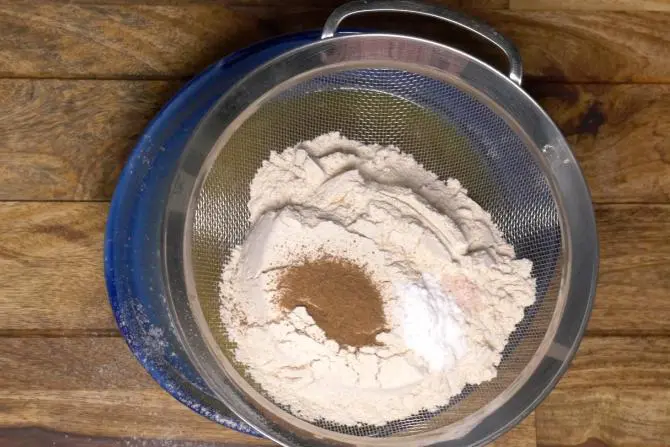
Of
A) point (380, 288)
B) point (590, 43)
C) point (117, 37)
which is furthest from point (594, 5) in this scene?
point (117, 37)

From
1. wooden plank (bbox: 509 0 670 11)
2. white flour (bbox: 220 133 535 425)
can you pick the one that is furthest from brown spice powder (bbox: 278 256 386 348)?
wooden plank (bbox: 509 0 670 11)

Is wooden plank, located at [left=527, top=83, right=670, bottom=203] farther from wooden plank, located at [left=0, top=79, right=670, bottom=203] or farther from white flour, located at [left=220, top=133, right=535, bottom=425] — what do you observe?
wooden plank, located at [left=0, top=79, right=670, bottom=203]

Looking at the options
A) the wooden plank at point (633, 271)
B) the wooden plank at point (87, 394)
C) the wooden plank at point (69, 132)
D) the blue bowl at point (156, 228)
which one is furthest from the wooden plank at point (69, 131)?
the wooden plank at point (633, 271)

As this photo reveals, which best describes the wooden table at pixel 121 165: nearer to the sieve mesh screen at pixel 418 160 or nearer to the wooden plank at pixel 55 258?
the wooden plank at pixel 55 258

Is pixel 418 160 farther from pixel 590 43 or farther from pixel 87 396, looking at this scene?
pixel 87 396

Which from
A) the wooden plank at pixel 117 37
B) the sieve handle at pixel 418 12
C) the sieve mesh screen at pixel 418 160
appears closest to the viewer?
the sieve handle at pixel 418 12

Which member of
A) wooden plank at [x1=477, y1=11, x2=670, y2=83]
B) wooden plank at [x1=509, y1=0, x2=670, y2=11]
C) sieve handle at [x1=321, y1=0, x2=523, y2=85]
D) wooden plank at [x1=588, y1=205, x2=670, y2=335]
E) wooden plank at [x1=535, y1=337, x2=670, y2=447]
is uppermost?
wooden plank at [x1=509, y1=0, x2=670, y2=11]

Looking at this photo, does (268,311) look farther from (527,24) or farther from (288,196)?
(527,24)
